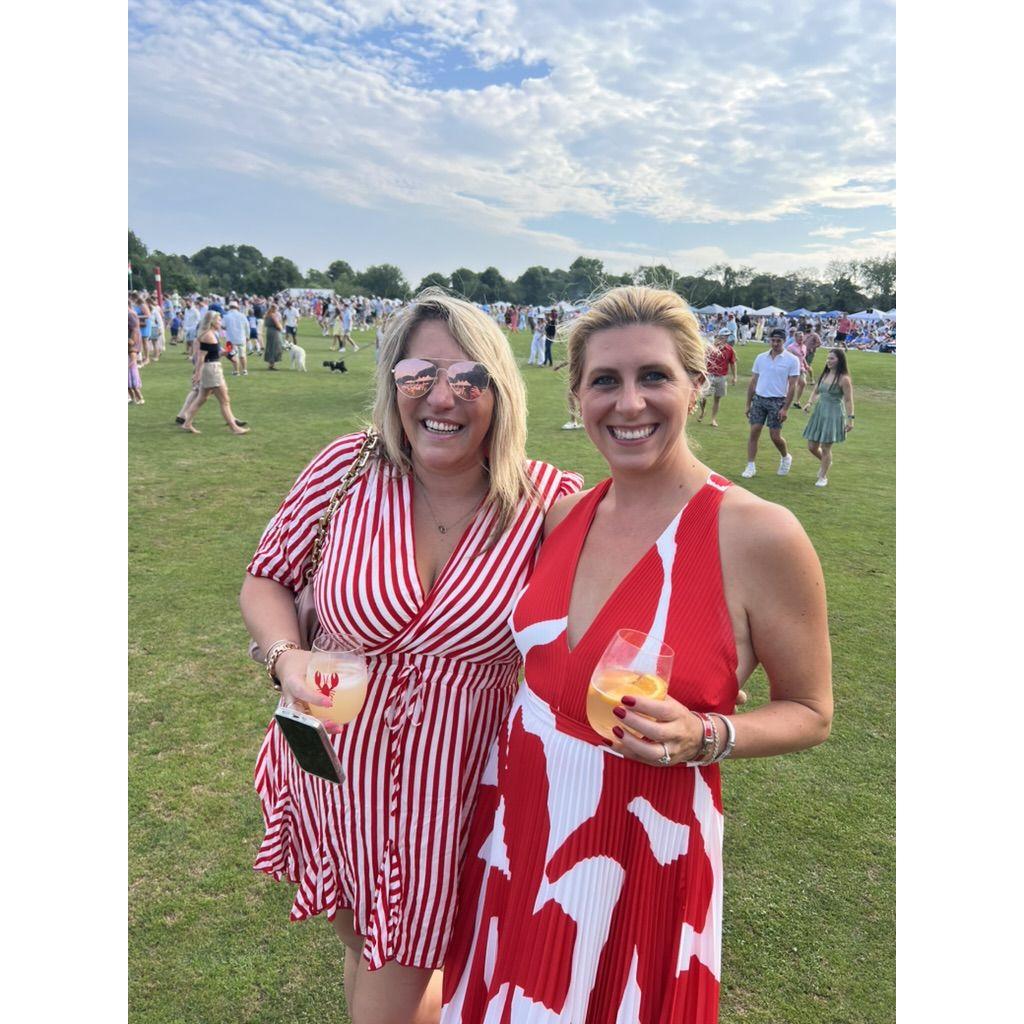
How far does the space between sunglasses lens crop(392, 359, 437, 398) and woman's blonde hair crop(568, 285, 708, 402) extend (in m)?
0.45

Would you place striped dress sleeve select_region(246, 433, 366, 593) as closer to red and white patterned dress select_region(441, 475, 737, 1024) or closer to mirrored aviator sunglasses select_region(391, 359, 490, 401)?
mirrored aviator sunglasses select_region(391, 359, 490, 401)

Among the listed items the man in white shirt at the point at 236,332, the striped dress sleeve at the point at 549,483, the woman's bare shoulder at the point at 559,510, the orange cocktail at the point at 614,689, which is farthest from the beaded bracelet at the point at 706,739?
the man in white shirt at the point at 236,332

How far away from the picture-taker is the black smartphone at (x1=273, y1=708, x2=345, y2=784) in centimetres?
184

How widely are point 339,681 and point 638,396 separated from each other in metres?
1.11

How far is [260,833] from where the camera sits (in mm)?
3666

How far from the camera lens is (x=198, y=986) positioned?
9.37 ft

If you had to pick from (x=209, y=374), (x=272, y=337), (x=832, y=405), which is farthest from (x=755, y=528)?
(x=272, y=337)

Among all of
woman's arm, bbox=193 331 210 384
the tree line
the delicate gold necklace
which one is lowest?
the delicate gold necklace

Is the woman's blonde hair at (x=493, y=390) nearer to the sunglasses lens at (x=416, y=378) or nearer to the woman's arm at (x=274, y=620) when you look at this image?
the sunglasses lens at (x=416, y=378)

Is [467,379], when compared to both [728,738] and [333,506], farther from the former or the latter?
[728,738]

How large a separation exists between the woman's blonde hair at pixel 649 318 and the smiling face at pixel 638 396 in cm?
3

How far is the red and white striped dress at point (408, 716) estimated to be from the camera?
2.07 meters

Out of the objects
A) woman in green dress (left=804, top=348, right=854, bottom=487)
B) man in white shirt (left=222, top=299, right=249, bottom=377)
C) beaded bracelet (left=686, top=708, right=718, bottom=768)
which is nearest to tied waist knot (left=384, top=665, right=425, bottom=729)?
beaded bracelet (left=686, top=708, right=718, bottom=768)
